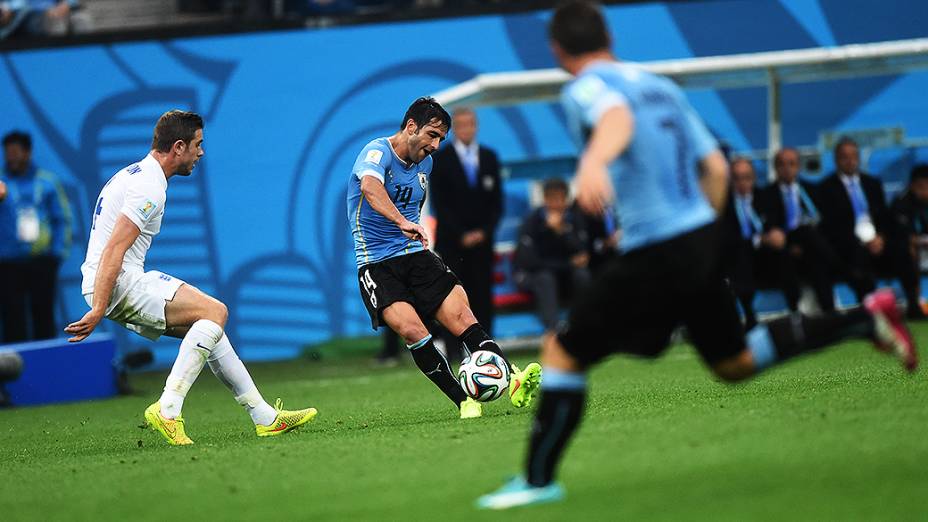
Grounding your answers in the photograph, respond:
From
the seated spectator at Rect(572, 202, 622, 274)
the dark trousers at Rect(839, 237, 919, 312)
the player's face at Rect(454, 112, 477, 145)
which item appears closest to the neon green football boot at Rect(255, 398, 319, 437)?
the player's face at Rect(454, 112, 477, 145)

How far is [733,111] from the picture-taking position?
17359mm

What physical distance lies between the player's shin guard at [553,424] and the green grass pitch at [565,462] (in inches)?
5.7

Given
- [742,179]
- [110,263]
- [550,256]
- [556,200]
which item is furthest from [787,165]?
[110,263]

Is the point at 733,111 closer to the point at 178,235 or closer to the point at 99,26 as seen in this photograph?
the point at 178,235

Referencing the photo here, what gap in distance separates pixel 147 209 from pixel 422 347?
1.88 meters

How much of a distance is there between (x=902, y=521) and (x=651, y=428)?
8.91ft

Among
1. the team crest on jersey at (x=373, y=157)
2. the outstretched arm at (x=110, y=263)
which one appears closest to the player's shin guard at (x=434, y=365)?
the team crest on jersey at (x=373, y=157)

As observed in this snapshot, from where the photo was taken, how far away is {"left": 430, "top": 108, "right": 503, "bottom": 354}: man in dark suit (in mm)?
14508

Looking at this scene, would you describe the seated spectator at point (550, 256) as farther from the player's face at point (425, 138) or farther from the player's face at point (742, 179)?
the player's face at point (425, 138)

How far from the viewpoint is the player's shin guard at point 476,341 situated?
8.93 metres

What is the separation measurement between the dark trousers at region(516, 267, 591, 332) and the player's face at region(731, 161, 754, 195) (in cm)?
180

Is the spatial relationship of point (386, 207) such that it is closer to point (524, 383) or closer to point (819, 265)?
point (524, 383)

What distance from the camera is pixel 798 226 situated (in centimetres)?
1543

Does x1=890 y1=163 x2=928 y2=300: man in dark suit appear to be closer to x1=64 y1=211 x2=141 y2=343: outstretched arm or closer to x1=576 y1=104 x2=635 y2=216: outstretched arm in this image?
x1=64 y1=211 x2=141 y2=343: outstretched arm
